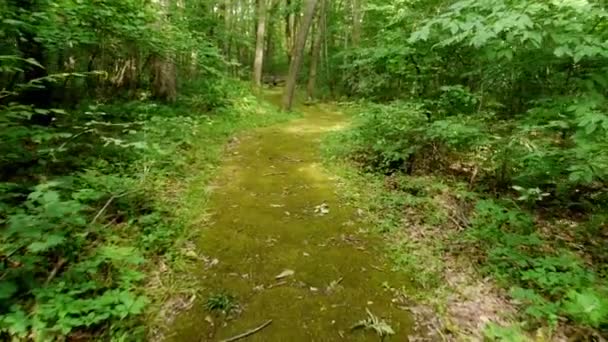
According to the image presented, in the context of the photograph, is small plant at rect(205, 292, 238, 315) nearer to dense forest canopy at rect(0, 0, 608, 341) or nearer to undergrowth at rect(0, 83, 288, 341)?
undergrowth at rect(0, 83, 288, 341)

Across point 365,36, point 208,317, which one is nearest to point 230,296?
point 208,317

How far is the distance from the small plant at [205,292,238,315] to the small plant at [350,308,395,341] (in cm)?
89

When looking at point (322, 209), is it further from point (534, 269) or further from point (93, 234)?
point (93, 234)

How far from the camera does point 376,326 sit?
2.68m

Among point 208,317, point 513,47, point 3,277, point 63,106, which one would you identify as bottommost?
point 208,317

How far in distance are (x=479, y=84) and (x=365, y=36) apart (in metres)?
13.0

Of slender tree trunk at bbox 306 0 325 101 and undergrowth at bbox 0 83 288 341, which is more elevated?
slender tree trunk at bbox 306 0 325 101

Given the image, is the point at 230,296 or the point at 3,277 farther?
the point at 230,296

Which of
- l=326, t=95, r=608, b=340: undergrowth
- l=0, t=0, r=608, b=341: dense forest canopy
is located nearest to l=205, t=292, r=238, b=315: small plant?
l=0, t=0, r=608, b=341: dense forest canopy

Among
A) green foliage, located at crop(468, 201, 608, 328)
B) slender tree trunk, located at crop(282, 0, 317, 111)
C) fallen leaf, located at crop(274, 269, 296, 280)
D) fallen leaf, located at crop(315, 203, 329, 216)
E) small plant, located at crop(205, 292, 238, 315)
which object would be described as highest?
slender tree trunk, located at crop(282, 0, 317, 111)

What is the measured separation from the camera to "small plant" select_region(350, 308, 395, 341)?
264cm

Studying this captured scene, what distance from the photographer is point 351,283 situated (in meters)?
3.18

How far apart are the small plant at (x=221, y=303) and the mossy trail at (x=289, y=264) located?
5 centimetres

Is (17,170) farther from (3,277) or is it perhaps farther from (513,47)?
(513,47)
